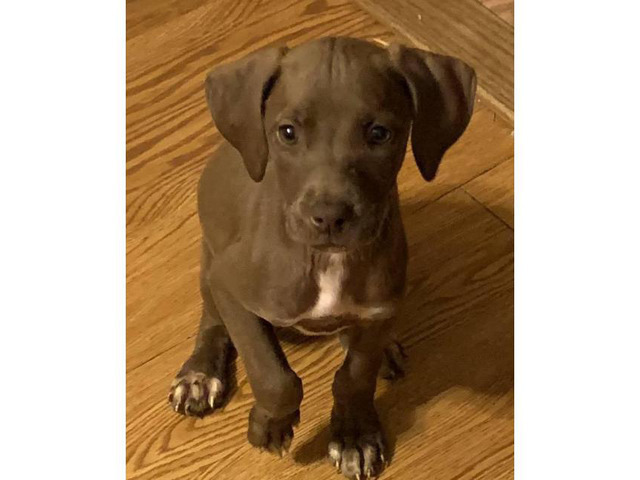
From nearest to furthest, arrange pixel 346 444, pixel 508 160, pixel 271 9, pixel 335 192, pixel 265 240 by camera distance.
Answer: pixel 335 192 < pixel 265 240 < pixel 346 444 < pixel 508 160 < pixel 271 9

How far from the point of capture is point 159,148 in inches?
107

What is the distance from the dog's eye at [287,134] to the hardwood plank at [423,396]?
830 mm

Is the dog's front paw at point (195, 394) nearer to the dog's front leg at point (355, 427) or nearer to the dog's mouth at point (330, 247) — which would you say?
the dog's front leg at point (355, 427)

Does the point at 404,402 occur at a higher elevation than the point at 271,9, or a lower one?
lower

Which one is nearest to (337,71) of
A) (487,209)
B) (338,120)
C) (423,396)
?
(338,120)

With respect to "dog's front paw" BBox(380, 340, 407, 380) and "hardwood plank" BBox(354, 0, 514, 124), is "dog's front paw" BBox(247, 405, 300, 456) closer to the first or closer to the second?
"dog's front paw" BBox(380, 340, 407, 380)

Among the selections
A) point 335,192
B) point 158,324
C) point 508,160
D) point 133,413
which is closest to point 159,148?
point 158,324

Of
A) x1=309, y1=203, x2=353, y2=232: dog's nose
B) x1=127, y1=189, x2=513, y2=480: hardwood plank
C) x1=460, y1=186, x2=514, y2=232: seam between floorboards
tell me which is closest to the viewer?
x1=309, y1=203, x2=353, y2=232: dog's nose

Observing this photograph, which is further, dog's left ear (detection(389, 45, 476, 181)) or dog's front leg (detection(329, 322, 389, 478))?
dog's front leg (detection(329, 322, 389, 478))

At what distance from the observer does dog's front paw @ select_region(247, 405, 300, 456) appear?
2.11m

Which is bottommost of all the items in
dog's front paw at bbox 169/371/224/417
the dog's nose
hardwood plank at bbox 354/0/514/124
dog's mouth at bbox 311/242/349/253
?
dog's front paw at bbox 169/371/224/417

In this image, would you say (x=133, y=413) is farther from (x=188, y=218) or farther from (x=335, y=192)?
(x=335, y=192)

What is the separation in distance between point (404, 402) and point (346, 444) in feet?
0.68

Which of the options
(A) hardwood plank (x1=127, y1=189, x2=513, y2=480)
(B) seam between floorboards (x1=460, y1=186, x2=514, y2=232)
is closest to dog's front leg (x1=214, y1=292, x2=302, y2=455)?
(A) hardwood plank (x1=127, y1=189, x2=513, y2=480)
